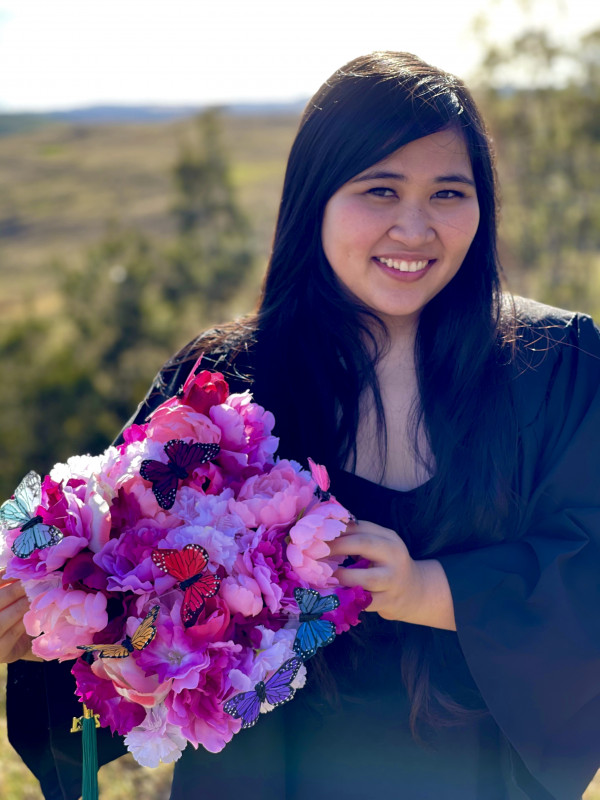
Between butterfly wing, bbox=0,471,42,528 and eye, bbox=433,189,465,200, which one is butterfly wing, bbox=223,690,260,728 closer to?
butterfly wing, bbox=0,471,42,528

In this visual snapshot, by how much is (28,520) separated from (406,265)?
1241 mm

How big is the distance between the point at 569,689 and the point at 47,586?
4.42ft

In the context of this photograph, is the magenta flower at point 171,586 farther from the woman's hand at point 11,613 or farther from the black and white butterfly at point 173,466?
the woman's hand at point 11,613

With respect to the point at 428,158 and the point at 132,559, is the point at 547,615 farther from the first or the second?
the point at 428,158

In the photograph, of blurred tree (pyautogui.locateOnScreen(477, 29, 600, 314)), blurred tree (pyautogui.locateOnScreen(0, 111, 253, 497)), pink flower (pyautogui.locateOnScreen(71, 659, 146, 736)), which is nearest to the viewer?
pink flower (pyautogui.locateOnScreen(71, 659, 146, 736))

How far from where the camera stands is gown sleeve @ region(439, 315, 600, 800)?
2125 millimetres

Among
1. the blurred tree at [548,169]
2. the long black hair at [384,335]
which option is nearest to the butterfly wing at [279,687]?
the long black hair at [384,335]

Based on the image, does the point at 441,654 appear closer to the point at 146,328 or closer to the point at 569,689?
the point at 569,689

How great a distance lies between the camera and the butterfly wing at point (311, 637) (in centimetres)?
166

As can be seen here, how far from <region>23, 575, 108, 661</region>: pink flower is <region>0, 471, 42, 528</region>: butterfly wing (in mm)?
131

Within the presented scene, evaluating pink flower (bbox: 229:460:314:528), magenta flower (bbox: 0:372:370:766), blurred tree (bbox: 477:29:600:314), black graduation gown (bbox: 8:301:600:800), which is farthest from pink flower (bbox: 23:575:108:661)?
blurred tree (bbox: 477:29:600:314)

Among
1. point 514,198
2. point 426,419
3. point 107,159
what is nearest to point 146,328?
point 514,198

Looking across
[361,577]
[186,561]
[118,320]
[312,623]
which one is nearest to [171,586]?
[186,561]

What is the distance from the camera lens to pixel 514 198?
21094 millimetres
